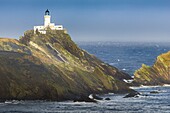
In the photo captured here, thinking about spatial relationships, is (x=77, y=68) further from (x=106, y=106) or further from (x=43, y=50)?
(x=106, y=106)

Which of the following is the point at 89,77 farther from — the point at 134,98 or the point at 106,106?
the point at 106,106

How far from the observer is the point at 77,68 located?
186 metres

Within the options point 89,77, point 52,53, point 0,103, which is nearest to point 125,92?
point 89,77

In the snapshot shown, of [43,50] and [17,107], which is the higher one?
[43,50]

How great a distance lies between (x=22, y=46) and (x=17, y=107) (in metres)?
52.6

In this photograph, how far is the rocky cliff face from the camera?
15925 centimetres

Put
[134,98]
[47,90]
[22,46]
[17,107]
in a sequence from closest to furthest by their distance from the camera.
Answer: [17,107] < [47,90] < [134,98] < [22,46]

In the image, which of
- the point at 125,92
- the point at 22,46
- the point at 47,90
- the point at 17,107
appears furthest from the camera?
the point at 22,46

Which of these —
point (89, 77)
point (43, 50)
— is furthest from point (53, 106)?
point (43, 50)

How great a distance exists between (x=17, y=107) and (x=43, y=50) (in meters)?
52.6

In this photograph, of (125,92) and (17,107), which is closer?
(17,107)

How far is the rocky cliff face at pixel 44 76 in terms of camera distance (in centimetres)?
15925

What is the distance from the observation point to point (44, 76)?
552 ft

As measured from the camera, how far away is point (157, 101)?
16600cm
